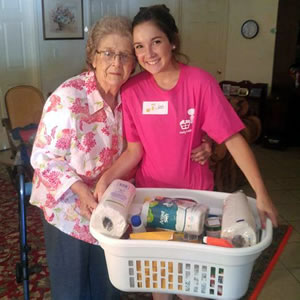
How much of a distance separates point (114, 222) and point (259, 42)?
207 inches

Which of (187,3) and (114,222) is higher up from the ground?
(187,3)

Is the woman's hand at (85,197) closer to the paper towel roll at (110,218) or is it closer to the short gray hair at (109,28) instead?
the paper towel roll at (110,218)

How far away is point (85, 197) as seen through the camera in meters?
1.15

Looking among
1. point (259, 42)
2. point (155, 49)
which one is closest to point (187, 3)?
point (259, 42)

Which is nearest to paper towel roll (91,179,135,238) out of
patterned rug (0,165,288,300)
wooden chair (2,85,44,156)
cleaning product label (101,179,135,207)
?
cleaning product label (101,179,135,207)

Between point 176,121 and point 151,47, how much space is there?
242 millimetres

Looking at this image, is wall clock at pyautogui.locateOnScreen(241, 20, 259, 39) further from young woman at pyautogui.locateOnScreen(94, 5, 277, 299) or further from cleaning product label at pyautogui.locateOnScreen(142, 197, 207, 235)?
cleaning product label at pyautogui.locateOnScreen(142, 197, 207, 235)

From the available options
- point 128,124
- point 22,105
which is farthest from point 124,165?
point 22,105

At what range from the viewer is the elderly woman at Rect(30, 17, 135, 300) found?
119cm

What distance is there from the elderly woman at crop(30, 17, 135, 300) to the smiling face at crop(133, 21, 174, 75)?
32mm

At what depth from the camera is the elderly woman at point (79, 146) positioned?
3.90 ft

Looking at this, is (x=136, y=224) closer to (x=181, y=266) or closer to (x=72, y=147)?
(x=181, y=266)

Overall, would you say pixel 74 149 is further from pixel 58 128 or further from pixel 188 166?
pixel 188 166

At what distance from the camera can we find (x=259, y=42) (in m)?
5.64
